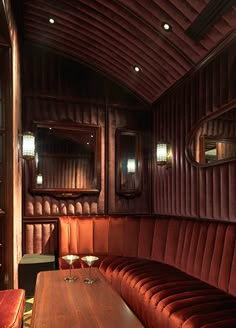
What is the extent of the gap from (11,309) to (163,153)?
262cm

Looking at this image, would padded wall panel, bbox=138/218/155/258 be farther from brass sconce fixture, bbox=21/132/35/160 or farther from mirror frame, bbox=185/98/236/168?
brass sconce fixture, bbox=21/132/35/160

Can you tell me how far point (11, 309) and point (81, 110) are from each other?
2.90 metres

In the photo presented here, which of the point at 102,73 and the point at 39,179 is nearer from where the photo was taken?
the point at 39,179

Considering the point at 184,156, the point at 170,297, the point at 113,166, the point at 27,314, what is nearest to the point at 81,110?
the point at 113,166

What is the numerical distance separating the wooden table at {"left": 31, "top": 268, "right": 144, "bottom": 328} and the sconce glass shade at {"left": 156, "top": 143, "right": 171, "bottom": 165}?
194 cm

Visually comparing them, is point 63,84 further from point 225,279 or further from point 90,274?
point 225,279

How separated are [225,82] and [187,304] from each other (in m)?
2.05

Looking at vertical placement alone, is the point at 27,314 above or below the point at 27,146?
below

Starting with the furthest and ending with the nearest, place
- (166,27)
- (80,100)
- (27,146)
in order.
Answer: (80,100), (27,146), (166,27)

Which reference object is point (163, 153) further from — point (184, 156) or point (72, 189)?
point (72, 189)

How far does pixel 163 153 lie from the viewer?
383 cm

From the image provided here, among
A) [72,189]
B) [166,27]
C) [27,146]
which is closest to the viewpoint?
[166,27]

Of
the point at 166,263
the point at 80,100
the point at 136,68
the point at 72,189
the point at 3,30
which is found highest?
the point at 136,68

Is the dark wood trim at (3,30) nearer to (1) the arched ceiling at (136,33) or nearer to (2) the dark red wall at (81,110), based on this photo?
(1) the arched ceiling at (136,33)
